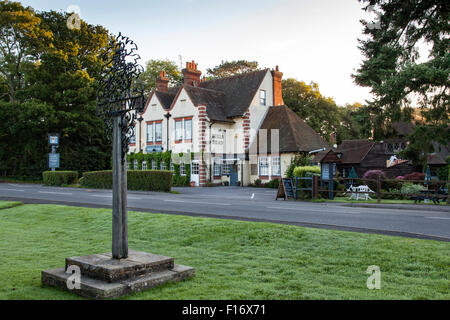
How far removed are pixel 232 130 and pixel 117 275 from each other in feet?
123

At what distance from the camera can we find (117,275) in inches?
223

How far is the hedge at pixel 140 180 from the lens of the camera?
100 feet

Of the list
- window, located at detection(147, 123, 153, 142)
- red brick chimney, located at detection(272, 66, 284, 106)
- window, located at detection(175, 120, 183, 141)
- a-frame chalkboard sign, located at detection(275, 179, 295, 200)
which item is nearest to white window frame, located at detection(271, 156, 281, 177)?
red brick chimney, located at detection(272, 66, 284, 106)

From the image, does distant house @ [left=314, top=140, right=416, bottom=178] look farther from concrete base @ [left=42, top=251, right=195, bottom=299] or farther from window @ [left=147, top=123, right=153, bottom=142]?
concrete base @ [left=42, top=251, right=195, bottom=299]

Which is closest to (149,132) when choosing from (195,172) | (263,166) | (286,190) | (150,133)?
(150,133)

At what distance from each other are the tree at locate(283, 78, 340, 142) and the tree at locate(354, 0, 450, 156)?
38.3 m

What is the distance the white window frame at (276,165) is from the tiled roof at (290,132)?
0.98 metres

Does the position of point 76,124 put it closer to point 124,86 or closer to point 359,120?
point 359,120

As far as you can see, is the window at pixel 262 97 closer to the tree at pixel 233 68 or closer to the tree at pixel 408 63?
the tree at pixel 233 68

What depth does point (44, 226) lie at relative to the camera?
512 inches

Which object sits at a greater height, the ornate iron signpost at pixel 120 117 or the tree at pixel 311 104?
the tree at pixel 311 104

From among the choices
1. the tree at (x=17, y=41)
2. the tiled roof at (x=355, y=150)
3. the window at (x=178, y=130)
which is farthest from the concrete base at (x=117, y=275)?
the tree at (x=17, y=41)

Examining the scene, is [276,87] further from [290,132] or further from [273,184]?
[273,184]
